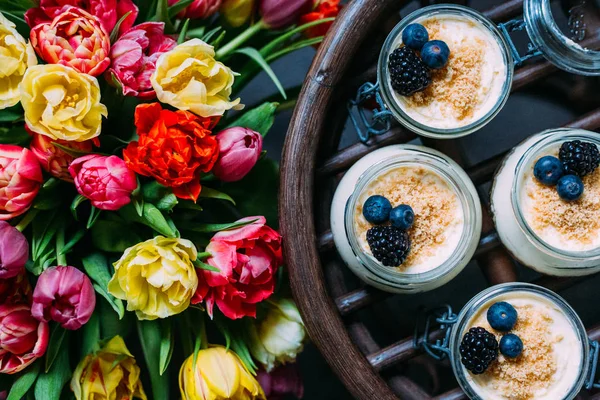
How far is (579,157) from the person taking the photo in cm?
63

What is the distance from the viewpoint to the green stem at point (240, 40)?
26.2 inches

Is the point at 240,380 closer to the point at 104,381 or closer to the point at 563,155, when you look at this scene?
the point at 104,381

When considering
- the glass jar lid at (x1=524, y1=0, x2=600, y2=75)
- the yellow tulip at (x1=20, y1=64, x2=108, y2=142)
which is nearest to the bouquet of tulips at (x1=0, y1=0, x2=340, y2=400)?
the yellow tulip at (x1=20, y1=64, x2=108, y2=142)

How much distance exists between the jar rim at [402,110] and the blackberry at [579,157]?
0.08 meters

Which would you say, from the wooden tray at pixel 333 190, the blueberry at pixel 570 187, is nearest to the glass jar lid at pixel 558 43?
the wooden tray at pixel 333 190

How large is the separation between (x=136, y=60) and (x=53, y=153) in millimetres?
112

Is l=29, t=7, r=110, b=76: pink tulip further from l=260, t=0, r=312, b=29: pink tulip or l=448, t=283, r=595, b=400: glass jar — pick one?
l=448, t=283, r=595, b=400: glass jar

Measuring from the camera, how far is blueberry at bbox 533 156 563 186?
64 centimetres

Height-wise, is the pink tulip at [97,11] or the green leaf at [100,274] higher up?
the pink tulip at [97,11]

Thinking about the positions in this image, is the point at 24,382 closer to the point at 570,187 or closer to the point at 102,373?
the point at 102,373

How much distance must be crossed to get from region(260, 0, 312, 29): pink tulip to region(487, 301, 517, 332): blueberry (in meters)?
0.36

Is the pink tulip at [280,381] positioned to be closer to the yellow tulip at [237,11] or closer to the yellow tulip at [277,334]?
the yellow tulip at [277,334]

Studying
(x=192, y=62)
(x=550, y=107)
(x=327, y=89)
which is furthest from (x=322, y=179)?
(x=550, y=107)

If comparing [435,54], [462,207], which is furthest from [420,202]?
[435,54]
